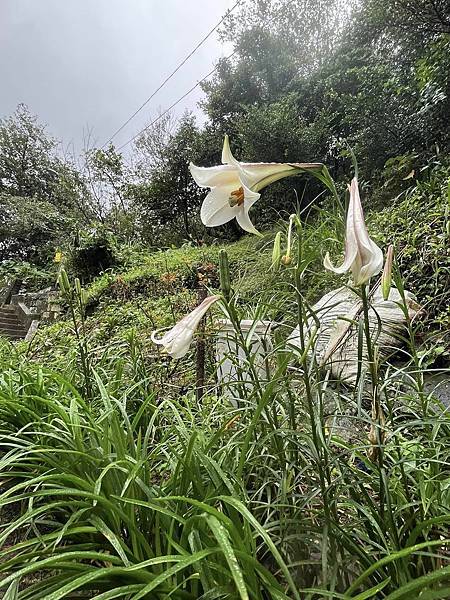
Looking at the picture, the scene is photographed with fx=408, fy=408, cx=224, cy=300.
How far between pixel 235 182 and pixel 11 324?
8012mm

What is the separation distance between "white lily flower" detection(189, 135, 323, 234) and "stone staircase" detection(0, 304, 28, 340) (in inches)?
278

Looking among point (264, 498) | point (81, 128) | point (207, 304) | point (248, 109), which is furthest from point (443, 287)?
point (81, 128)

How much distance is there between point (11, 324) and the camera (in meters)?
7.67

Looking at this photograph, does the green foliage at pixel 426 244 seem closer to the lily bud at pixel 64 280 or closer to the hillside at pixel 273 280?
the hillside at pixel 273 280

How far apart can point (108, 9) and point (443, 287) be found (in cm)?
771

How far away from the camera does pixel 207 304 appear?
73 cm

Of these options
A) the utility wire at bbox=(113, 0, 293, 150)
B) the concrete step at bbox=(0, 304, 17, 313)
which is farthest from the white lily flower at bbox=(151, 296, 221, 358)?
the utility wire at bbox=(113, 0, 293, 150)

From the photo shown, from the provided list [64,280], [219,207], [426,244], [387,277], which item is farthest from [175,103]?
[387,277]

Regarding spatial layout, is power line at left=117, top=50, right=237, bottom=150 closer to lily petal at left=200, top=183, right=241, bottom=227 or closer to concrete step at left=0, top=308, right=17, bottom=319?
concrete step at left=0, top=308, right=17, bottom=319

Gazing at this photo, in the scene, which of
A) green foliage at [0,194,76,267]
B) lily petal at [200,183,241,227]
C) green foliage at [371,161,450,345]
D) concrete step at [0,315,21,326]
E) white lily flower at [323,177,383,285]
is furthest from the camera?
green foliage at [0,194,76,267]

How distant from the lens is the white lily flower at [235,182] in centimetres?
69

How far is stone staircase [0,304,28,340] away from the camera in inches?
283

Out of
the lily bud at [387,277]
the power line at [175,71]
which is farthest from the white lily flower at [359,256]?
the power line at [175,71]

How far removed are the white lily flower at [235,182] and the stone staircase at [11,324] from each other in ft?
23.2
